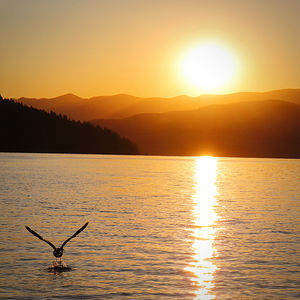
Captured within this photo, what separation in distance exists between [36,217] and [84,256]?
17.1 m

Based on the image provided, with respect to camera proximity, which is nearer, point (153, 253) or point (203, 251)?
point (153, 253)

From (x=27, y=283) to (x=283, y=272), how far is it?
12423 mm

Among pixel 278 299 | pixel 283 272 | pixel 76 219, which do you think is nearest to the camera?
pixel 278 299

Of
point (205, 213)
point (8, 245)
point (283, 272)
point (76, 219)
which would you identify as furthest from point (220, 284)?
point (205, 213)

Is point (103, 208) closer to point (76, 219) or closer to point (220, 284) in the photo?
point (76, 219)

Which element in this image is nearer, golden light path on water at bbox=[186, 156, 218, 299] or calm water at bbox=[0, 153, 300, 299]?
calm water at bbox=[0, 153, 300, 299]

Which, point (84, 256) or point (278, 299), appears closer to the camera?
point (278, 299)

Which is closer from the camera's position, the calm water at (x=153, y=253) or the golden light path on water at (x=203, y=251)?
the calm water at (x=153, y=253)

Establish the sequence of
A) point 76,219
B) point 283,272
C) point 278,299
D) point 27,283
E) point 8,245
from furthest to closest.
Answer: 1. point 76,219
2. point 8,245
3. point 283,272
4. point 27,283
5. point 278,299

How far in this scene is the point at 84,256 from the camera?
Result: 1113 inches

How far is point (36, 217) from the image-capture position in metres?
44.2

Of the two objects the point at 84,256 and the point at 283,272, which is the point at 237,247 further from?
the point at 84,256

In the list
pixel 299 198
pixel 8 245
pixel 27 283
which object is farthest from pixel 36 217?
pixel 299 198

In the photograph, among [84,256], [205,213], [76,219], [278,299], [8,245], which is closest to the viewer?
[278,299]
